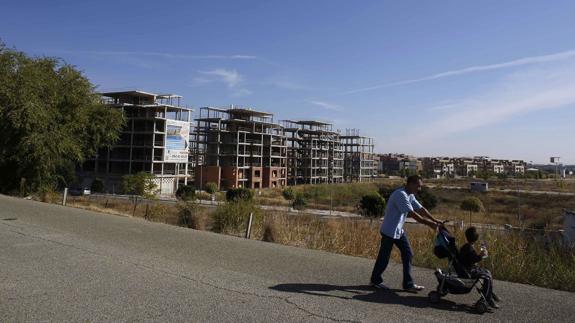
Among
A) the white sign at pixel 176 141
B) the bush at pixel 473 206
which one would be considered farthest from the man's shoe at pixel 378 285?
the white sign at pixel 176 141

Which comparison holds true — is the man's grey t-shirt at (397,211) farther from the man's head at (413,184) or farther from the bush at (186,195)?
the bush at (186,195)

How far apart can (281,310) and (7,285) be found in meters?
3.70

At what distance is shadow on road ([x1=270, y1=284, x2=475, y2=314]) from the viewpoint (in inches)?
224

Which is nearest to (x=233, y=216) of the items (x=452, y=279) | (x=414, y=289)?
(x=414, y=289)

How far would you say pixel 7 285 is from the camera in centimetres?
623

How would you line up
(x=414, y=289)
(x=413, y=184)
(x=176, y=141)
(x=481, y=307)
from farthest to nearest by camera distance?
(x=176, y=141) → (x=413, y=184) → (x=414, y=289) → (x=481, y=307)

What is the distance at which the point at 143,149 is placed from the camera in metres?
80.8

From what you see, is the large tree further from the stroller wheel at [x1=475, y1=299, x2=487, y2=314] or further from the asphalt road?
the stroller wheel at [x1=475, y1=299, x2=487, y2=314]

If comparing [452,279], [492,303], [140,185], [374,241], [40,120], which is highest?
[40,120]

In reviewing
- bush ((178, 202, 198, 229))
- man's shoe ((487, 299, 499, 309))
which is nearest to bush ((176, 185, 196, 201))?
bush ((178, 202, 198, 229))

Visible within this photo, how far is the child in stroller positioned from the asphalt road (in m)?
0.16

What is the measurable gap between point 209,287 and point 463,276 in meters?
3.23

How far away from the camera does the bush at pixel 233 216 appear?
41.4 ft

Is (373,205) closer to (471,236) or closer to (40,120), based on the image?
(40,120)
